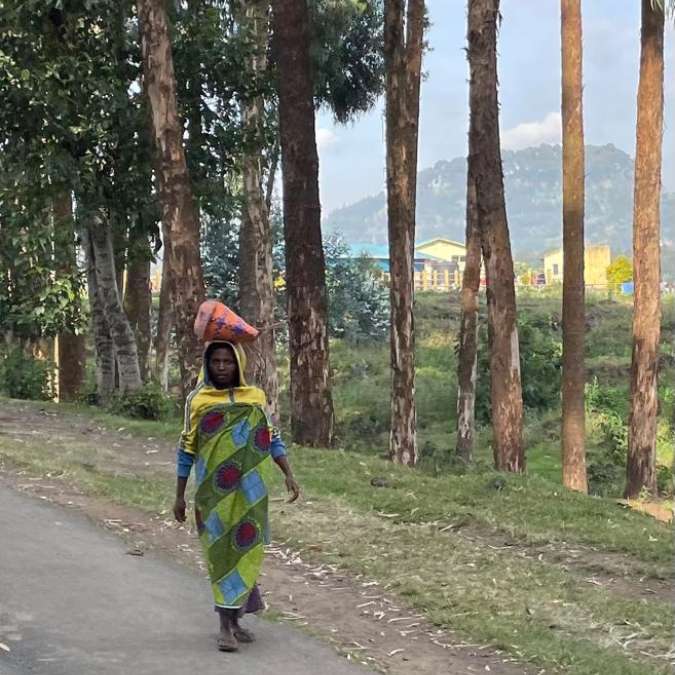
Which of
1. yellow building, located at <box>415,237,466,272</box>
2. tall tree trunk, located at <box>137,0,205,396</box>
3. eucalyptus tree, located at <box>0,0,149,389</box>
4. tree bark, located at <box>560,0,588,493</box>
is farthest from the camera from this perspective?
yellow building, located at <box>415,237,466,272</box>

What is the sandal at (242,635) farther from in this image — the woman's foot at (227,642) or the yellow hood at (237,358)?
the yellow hood at (237,358)

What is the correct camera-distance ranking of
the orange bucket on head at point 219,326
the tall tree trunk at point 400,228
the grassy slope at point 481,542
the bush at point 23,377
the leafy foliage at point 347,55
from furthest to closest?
1. the leafy foliage at point 347,55
2. the bush at point 23,377
3. the tall tree trunk at point 400,228
4. the grassy slope at point 481,542
5. the orange bucket on head at point 219,326

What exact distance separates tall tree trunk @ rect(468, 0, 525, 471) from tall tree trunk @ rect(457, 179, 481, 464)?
8.28m

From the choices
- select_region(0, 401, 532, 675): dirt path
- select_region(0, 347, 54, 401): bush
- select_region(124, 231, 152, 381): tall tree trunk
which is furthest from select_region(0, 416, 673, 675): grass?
select_region(124, 231, 152, 381): tall tree trunk

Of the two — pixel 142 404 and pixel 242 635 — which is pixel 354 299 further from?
pixel 242 635

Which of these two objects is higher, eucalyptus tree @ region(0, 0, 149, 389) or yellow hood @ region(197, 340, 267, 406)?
eucalyptus tree @ region(0, 0, 149, 389)

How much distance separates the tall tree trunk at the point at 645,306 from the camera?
17031 millimetres

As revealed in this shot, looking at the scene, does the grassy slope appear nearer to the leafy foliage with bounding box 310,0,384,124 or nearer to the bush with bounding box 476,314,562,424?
the leafy foliage with bounding box 310,0,384,124

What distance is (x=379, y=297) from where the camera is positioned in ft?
141

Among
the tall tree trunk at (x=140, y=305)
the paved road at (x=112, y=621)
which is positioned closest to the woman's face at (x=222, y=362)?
the paved road at (x=112, y=621)

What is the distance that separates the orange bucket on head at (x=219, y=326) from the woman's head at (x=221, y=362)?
0.05m

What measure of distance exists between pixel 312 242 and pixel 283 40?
2.56 meters

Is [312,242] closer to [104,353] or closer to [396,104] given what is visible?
[396,104]

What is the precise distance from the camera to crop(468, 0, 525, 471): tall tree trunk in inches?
514
